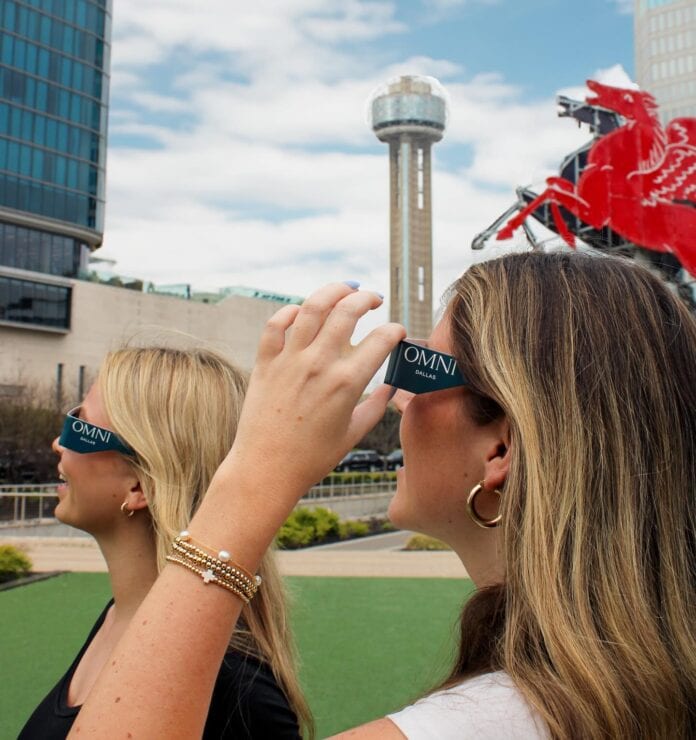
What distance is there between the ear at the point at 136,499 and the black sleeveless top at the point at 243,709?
0.58 m

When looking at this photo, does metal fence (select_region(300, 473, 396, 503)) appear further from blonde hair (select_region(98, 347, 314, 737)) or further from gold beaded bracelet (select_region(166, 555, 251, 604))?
gold beaded bracelet (select_region(166, 555, 251, 604))

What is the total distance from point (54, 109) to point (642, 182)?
Answer: 4343 centimetres

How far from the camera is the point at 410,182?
102 meters

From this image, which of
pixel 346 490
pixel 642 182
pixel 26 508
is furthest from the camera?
pixel 346 490

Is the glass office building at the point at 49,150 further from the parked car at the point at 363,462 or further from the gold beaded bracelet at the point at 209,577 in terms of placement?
the gold beaded bracelet at the point at 209,577

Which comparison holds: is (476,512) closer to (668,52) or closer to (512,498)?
(512,498)

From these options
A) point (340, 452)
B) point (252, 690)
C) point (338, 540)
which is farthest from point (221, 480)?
point (338, 540)

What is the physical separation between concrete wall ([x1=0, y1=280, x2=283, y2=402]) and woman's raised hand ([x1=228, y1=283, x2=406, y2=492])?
137ft

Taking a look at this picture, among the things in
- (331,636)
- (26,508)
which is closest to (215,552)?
(331,636)

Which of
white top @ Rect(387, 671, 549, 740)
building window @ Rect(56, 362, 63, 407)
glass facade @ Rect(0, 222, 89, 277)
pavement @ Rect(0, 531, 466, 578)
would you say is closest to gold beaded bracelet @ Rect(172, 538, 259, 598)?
white top @ Rect(387, 671, 549, 740)

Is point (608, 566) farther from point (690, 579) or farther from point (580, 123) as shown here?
point (580, 123)

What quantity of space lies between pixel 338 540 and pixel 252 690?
57.6ft

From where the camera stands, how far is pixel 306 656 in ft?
25.5

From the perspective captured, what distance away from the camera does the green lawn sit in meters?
6.41
